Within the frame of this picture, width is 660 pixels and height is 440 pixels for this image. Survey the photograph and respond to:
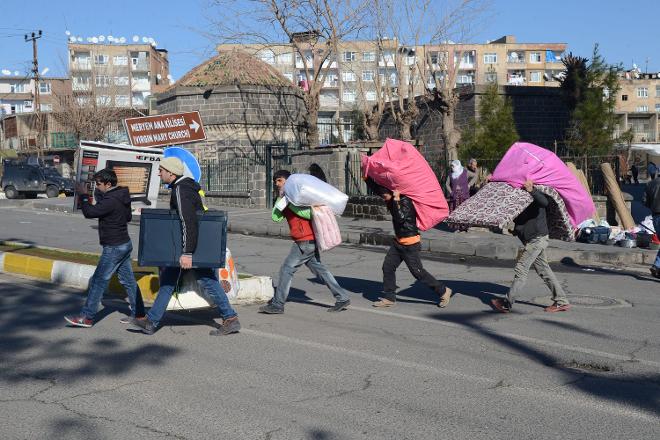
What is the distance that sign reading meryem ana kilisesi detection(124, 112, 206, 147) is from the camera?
1561 centimetres

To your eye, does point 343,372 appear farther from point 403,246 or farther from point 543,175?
point 543,175

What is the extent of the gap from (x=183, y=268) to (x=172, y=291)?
0.45 meters

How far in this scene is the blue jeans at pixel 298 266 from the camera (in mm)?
8812

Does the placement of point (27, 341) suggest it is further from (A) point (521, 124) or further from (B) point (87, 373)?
(A) point (521, 124)

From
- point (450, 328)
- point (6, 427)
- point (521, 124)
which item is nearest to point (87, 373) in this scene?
point (6, 427)

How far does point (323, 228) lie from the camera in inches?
342

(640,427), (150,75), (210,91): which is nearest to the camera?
(640,427)

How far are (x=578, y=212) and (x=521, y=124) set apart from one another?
73.2 ft

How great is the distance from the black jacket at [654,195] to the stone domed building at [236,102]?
2106 centimetres

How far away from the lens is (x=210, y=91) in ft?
108

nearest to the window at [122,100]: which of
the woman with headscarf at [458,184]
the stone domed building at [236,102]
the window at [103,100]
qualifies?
the window at [103,100]

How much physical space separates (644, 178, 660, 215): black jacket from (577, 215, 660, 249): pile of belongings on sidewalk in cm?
337

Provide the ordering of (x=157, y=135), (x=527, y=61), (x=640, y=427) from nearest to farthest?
1. (x=640, y=427)
2. (x=157, y=135)
3. (x=527, y=61)

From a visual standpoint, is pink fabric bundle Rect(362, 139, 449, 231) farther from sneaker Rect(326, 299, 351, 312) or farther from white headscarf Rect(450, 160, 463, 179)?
white headscarf Rect(450, 160, 463, 179)
